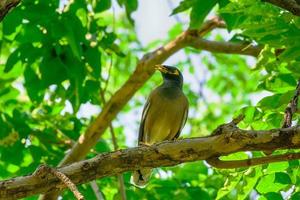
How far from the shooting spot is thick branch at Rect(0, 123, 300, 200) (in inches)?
127

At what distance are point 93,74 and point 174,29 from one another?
2.63m

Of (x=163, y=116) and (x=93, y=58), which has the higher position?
(x=93, y=58)

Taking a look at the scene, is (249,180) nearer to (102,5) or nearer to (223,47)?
(102,5)

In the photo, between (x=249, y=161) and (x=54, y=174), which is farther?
(x=249, y=161)

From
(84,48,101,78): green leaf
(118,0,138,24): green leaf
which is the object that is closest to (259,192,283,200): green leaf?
(84,48,101,78): green leaf

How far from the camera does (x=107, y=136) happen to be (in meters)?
8.45

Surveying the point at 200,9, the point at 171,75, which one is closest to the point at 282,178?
the point at 200,9

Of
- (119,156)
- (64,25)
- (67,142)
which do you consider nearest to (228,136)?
(119,156)

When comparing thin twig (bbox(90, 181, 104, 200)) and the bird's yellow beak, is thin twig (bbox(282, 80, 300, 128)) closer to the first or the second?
thin twig (bbox(90, 181, 104, 200))

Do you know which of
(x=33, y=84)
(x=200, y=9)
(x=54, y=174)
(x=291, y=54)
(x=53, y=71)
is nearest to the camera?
(x=54, y=174)

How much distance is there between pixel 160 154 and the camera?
333 cm

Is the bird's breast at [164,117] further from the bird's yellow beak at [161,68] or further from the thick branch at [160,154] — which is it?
the thick branch at [160,154]

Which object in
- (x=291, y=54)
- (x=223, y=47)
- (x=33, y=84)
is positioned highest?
(x=291, y=54)

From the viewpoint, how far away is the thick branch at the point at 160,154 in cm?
322
